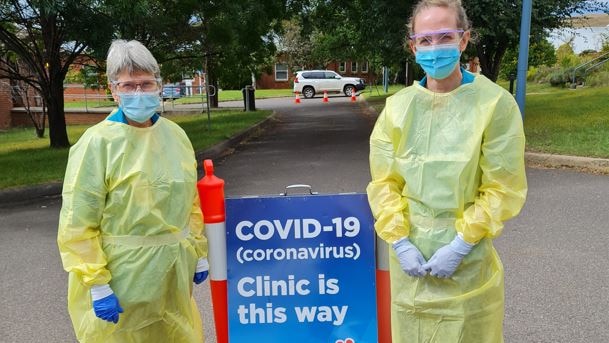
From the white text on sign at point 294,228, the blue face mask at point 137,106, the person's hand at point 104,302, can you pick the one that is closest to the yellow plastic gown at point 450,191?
the white text on sign at point 294,228

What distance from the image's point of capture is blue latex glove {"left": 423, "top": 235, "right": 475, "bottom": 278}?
7.18 ft

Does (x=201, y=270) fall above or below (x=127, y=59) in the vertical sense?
below

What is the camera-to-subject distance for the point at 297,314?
9.78ft

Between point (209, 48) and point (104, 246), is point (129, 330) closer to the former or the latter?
point (104, 246)

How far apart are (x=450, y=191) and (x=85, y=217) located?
1473 mm

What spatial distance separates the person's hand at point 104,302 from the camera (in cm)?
224

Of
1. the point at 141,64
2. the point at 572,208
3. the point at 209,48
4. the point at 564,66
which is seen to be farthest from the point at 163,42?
the point at 564,66

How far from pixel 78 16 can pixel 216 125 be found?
7.30 m

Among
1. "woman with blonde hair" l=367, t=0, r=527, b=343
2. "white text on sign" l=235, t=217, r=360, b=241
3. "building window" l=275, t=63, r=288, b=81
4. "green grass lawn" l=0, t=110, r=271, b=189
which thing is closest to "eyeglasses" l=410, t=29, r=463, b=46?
"woman with blonde hair" l=367, t=0, r=527, b=343

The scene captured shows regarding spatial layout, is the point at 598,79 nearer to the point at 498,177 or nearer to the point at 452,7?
the point at 452,7

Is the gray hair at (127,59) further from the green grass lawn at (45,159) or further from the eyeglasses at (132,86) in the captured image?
the green grass lawn at (45,159)

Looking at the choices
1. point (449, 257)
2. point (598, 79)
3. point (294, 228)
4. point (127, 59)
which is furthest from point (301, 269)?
point (598, 79)

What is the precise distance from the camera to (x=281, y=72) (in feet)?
179

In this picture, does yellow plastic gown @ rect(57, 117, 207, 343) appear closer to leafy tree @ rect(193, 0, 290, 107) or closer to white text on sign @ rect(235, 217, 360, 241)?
white text on sign @ rect(235, 217, 360, 241)
